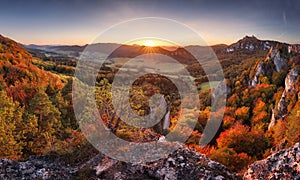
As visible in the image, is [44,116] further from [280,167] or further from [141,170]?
[280,167]

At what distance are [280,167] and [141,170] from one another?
Result: 6.08m

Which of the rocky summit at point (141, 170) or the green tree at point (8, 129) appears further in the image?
the green tree at point (8, 129)

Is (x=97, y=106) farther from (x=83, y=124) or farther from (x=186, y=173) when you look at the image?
(x=186, y=173)

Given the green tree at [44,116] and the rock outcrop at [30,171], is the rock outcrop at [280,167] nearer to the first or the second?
the rock outcrop at [30,171]

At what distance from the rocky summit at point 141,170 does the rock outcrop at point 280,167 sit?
47.2 inches

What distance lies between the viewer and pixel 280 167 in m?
10.2

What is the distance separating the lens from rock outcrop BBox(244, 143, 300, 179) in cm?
968

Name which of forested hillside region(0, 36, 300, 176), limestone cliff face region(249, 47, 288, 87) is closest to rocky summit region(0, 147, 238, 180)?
forested hillside region(0, 36, 300, 176)

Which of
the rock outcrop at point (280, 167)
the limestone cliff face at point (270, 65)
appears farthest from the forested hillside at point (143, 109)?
the rock outcrop at point (280, 167)

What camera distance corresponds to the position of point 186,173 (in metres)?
11.8

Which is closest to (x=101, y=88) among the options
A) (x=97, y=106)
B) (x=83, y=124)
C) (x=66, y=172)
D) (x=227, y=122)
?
(x=97, y=106)

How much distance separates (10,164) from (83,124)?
7.00 meters

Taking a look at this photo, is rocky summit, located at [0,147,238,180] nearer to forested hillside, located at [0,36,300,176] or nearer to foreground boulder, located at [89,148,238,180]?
foreground boulder, located at [89,148,238,180]

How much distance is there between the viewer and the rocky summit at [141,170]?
467 inches
